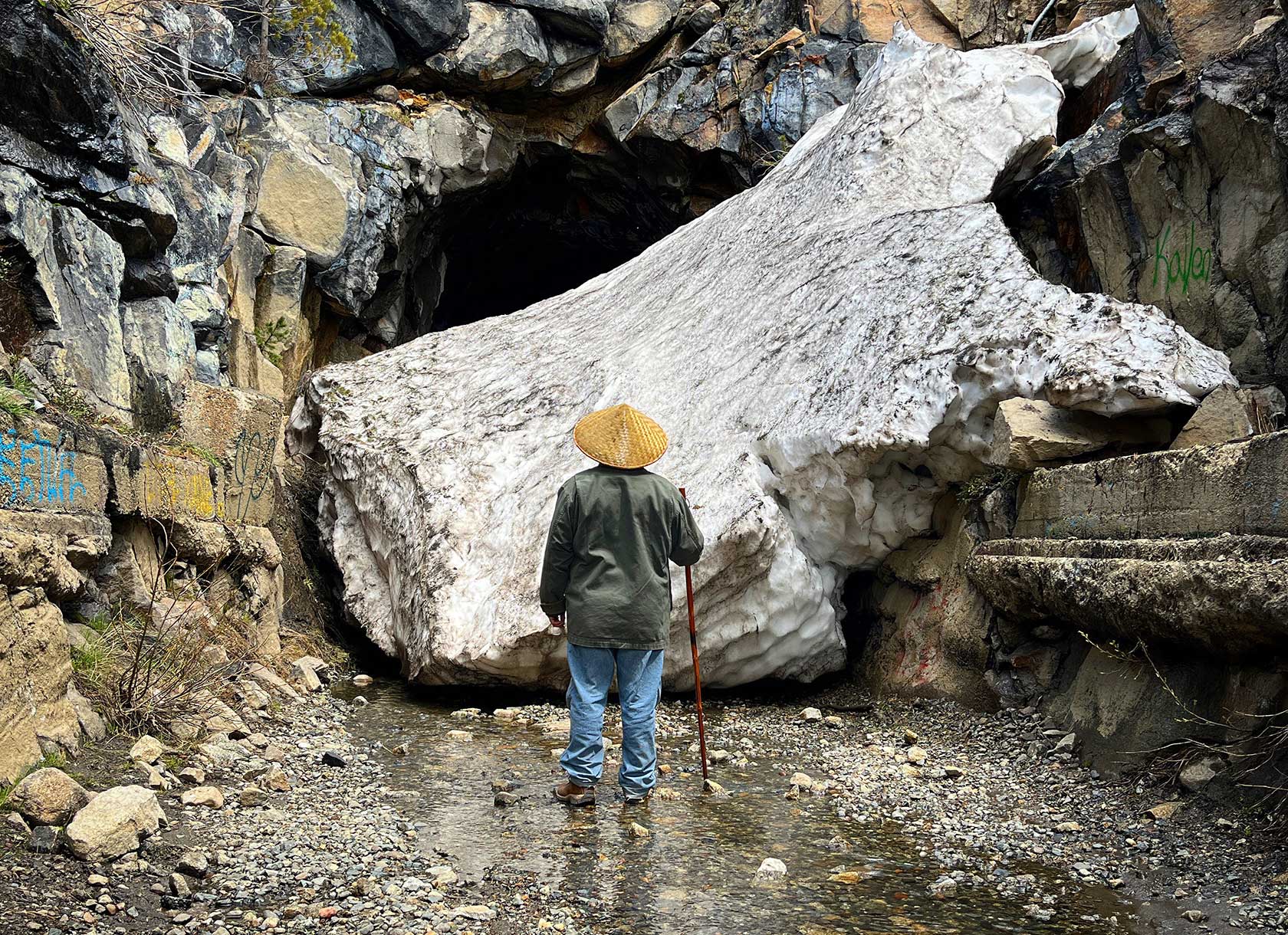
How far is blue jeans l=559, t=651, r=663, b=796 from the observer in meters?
4.76

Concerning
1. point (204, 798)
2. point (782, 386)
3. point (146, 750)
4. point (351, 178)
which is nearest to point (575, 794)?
point (204, 798)

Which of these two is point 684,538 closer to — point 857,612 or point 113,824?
point 113,824

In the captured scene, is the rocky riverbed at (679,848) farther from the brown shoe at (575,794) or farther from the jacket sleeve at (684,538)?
the jacket sleeve at (684,538)

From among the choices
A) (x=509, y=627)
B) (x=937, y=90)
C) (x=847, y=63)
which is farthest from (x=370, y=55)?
(x=509, y=627)

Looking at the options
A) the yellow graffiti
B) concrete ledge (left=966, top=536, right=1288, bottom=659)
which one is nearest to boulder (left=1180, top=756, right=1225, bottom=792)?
concrete ledge (left=966, top=536, right=1288, bottom=659)

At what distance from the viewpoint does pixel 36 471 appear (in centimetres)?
458

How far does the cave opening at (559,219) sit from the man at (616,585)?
14873mm

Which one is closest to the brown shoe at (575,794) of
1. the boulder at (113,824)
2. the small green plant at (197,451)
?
the boulder at (113,824)

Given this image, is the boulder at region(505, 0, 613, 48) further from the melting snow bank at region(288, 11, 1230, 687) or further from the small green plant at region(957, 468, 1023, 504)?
the small green plant at region(957, 468, 1023, 504)

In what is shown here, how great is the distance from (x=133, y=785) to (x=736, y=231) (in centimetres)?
743

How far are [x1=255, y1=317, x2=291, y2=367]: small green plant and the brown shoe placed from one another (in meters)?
10.8

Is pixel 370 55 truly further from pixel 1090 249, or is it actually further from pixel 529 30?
pixel 1090 249

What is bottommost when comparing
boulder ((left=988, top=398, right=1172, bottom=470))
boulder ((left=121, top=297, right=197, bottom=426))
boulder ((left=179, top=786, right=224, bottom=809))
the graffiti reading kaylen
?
boulder ((left=179, top=786, right=224, bottom=809))

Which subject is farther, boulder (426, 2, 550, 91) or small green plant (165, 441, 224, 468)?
boulder (426, 2, 550, 91)
